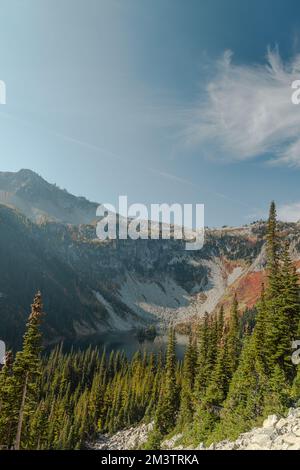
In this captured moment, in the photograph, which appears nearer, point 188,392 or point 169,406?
point 188,392

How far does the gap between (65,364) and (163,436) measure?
2972 inches

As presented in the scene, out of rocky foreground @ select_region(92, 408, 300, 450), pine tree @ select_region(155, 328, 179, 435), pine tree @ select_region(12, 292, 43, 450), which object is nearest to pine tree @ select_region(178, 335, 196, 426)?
pine tree @ select_region(155, 328, 179, 435)

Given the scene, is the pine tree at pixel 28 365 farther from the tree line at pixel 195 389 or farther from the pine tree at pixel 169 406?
the pine tree at pixel 169 406

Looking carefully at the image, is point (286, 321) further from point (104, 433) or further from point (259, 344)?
point (104, 433)

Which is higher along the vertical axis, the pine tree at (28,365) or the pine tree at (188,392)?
the pine tree at (28,365)

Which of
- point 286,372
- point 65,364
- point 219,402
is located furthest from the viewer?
point 65,364

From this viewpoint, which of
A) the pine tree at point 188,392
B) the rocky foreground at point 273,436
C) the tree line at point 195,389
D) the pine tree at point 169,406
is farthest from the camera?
A: the pine tree at point 169,406

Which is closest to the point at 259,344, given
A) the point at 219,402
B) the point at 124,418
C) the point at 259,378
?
the point at 259,378

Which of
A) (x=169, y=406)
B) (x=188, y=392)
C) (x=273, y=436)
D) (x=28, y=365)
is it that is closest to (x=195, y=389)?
(x=188, y=392)

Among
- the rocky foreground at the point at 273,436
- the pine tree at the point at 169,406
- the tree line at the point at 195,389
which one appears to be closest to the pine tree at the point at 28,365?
the tree line at the point at 195,389

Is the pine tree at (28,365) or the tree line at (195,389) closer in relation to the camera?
the pine tree at (28,365)

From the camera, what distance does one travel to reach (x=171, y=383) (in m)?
86.5

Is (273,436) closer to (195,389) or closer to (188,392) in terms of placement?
(195,389)

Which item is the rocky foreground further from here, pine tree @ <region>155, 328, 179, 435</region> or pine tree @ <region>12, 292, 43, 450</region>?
pine tree @ <region>155, 328, 179, 435</region>
